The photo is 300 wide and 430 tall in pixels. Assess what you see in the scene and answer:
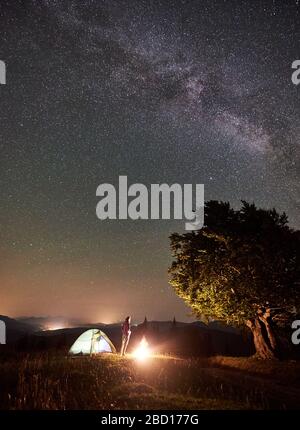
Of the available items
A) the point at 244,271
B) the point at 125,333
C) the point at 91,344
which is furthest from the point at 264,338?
the point at 91,344

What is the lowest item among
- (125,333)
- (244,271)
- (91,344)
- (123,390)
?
(91,344)

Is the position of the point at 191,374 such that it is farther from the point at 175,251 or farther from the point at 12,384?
the point at 175,251

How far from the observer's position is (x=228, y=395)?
10.1m

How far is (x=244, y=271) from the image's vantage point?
22.4 meters

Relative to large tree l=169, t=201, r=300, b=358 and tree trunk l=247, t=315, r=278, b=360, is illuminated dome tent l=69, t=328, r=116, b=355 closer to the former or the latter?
large tree l=169, t=201, r=300, b=358

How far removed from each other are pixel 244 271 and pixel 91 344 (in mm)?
12383

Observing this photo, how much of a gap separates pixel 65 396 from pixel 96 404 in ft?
3.31

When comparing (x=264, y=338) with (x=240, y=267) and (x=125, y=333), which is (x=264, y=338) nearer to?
(x=240, y=267)

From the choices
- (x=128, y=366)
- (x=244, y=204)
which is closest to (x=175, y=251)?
(x=244, y=204)

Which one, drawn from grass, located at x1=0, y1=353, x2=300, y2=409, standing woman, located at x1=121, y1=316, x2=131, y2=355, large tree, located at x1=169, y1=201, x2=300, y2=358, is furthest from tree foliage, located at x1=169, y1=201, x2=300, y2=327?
grass, located at x1=0, y1=353, x2=300, y2=409

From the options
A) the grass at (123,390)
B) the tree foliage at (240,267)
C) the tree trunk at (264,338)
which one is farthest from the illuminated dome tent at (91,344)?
the tree trunk at (264,338)

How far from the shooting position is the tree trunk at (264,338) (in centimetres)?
2288

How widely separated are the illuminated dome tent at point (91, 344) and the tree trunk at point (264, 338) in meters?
11.1

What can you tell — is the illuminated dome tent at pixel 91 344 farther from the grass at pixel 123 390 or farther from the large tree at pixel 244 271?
the grass at pixel 123 390
